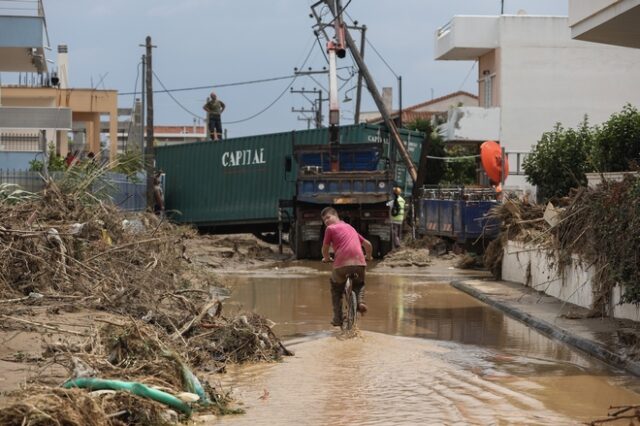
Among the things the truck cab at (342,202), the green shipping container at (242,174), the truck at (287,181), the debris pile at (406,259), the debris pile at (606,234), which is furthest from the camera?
the green shipping container at (242,174)

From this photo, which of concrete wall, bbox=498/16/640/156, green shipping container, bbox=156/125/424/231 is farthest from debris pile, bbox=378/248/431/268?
concrete wall, bbox=498/16/640/156

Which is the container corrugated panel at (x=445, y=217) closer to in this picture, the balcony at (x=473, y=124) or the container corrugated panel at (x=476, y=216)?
the container corrugated panel at (x=476, y=216)

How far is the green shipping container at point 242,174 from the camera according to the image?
33.2 meters

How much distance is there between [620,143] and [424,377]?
1315cm

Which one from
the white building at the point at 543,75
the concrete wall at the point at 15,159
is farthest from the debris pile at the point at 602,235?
the white building at the point at 543,75

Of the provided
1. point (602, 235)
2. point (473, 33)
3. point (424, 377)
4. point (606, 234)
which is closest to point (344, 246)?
point (424, 377)

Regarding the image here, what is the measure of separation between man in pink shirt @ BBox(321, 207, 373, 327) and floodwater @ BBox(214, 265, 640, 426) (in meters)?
0.48

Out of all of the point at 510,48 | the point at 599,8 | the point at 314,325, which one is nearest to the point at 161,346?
the point at 314,325

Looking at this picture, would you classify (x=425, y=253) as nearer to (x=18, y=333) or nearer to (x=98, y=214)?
(x=98, y=214)

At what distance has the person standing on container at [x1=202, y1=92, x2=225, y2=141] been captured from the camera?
42.0 meters

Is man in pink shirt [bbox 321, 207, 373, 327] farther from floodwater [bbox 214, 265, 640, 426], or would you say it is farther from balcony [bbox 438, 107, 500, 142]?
balcony [bbox 438, 107, 500, 142]

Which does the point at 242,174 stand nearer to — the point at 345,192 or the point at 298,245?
the point at 298,245

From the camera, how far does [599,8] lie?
16000mm

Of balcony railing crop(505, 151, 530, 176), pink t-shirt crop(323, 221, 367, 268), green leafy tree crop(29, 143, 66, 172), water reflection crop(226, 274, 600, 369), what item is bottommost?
water reflection crop(226, 274, 600, 369)
